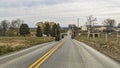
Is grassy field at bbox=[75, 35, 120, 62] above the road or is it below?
below

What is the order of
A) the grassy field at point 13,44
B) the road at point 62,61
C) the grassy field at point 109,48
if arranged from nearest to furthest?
the road at point 62,61
the grassy field at point 109,48
the grassy field at point 13,44

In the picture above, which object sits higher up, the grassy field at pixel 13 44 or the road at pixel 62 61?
the road at pixel 62 61

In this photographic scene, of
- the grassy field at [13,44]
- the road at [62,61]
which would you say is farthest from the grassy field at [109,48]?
the grassy field at [13,44]

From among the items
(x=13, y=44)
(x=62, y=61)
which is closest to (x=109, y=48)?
(x=62, y=61)

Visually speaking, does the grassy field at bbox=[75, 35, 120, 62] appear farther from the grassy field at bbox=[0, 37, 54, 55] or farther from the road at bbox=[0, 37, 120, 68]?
the grassy field at bbox=[0, 37, 54, 55]

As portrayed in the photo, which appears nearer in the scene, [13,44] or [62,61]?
[62,61]

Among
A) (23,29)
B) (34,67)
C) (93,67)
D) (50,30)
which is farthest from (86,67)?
(50,30)

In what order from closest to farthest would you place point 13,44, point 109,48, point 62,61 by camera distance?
point 62,61 → point 109,48 → point 13,44

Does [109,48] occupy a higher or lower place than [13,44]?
higher

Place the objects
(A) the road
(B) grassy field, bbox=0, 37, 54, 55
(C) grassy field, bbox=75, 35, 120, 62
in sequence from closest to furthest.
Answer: (A) the road → (C) grassy field, bbox=75, 35, 120, 62 → (B) grassy field, bbox=0, 37, 54, 55

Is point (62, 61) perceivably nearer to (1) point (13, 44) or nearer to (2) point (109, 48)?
(2) point (109, 48)

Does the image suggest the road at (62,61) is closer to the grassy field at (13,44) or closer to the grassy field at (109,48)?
the grassy field at (109,48)

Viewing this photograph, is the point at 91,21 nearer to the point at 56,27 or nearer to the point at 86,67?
the point at 56,27

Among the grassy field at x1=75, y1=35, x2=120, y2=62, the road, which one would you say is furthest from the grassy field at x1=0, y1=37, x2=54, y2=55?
the grassy field at x1=75, y1=35, x2=120, y2=62
